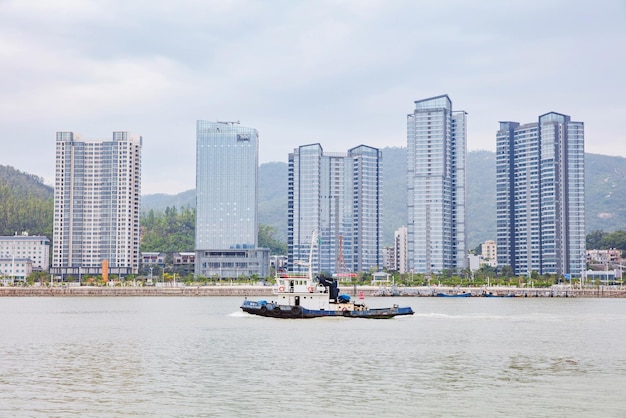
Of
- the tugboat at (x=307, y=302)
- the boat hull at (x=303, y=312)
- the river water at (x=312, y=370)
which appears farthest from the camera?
the tugboat at (x=307, y=302)

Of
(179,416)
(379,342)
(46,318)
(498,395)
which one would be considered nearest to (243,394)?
(179,416)

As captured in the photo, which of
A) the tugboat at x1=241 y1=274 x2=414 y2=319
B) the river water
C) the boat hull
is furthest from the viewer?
the tugboat at x1=241 y1=274 x2=414 y2=319

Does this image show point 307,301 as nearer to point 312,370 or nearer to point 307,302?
point 307,302

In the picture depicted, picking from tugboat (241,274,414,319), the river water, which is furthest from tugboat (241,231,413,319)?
the river water

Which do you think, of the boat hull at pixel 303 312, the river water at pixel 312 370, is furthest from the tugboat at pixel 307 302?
the river water at pixel 312 370

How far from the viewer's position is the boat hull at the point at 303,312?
3602 inches

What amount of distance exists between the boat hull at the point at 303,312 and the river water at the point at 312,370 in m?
4.64

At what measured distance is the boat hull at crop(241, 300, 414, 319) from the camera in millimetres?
91500

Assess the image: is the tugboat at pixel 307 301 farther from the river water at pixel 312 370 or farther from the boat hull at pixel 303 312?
the river water at pixel 312 370

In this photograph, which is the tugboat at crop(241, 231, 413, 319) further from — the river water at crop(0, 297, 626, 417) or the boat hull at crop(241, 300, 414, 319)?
the river water at crop(0, 297, 626, 417)

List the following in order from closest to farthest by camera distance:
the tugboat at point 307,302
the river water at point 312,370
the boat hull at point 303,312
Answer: the river water at point 312,370
the boat hull at point 303,312
the tugboat at point 307,302

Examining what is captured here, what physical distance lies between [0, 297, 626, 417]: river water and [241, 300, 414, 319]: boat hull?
464 cm

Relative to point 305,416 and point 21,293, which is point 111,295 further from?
point 305,416

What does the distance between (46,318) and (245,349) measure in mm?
51551
